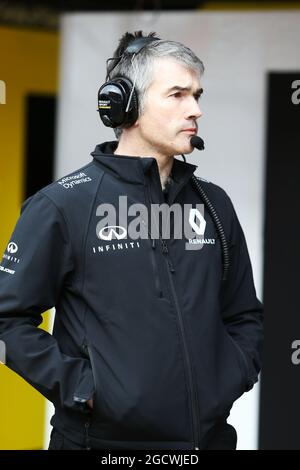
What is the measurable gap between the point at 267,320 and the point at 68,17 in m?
1.84

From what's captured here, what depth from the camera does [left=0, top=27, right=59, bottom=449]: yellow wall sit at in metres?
5.50

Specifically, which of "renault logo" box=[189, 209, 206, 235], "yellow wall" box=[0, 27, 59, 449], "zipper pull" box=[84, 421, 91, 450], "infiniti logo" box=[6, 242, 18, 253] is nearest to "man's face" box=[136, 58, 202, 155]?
"renault logo" box=[189, 209, 206, 235]

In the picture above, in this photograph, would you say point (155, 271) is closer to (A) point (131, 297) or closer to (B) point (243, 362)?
(A) point (131, 297)

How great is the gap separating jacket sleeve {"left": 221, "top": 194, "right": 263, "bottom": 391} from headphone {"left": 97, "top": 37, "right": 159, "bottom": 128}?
47 cm

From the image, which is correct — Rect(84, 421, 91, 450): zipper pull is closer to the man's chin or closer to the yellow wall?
A: the man's chin

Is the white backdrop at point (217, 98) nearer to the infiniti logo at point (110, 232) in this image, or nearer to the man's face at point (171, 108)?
the man's face at point (171, 108)

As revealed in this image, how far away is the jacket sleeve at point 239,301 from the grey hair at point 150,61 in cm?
48

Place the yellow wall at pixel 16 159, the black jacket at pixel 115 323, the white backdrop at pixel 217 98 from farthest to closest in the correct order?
the yellow wall at pixel 16 159
the white backdrop at pixel 217 98
the black jacket at pixel 115 323

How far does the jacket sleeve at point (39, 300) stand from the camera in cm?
269

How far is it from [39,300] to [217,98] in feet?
7.94

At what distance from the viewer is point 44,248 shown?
2.70 metres

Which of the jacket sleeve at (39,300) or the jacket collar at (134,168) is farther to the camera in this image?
the jacket collar at (134,168)

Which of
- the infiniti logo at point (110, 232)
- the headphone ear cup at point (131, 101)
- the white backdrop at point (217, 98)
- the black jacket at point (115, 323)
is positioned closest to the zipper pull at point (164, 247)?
the black jacket at point (115, 323)

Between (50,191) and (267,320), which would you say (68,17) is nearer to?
(267,320)
